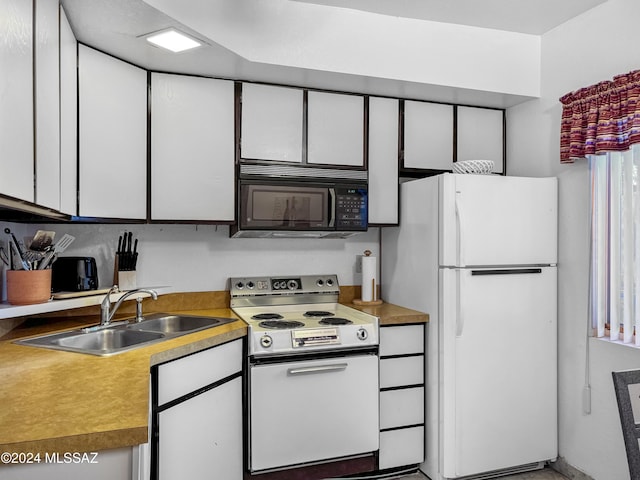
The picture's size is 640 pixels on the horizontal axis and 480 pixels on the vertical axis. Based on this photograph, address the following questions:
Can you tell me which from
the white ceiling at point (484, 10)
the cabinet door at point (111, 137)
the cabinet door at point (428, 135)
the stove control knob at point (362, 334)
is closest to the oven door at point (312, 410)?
the stove control knob at point (362, 334)

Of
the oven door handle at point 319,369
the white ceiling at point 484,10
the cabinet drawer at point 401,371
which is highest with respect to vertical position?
the white ceiling at point 484,10

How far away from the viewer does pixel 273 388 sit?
2.35 metres

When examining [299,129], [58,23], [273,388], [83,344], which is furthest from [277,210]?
[58,23]

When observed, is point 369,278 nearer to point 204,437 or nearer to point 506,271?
point 506,271

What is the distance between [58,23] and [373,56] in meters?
1.55

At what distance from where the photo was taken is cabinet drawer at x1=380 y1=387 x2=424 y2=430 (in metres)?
2.59

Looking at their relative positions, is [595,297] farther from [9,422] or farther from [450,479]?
[9,422]

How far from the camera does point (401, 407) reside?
2.61 metres

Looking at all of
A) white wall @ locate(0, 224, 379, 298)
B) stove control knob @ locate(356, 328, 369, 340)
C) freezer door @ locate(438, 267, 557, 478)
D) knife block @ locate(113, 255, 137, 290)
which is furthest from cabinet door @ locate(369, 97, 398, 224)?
knife block @ locate(113, 255, 137, 290)

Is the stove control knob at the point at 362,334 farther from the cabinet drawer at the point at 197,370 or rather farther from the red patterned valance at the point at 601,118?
the red patterned valance at the point at 601,118

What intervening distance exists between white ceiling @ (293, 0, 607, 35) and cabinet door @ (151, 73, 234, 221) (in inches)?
30.8

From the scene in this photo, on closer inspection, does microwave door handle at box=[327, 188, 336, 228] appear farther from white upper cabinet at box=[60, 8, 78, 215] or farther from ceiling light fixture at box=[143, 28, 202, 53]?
white upper cabinet at box=[60, 8, 78, 215]

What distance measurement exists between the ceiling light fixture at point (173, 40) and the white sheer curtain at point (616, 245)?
6.93 ft

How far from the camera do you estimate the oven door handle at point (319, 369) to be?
7.76 feet
